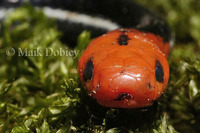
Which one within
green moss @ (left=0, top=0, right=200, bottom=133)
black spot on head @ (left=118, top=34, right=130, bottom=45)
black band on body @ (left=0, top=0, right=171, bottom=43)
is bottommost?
green moss @ (left=0, top=0, right=200, bottom=133)

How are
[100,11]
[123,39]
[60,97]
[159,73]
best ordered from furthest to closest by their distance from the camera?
[100,11] → [60,97] → [123,39] → [159,73]

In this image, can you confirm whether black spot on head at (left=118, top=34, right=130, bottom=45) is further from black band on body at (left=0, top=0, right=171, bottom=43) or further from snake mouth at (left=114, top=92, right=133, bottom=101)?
black band on body at (left=0, top=0, right=171, bottom=43)

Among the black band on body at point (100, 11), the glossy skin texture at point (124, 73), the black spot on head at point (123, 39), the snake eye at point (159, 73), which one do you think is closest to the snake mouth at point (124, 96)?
the glossy skin texture at point (124, 73)

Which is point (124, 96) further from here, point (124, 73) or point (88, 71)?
point (88, 71)

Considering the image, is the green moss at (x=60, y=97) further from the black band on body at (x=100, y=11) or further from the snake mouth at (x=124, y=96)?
the black band on body at (x=100, y=11)

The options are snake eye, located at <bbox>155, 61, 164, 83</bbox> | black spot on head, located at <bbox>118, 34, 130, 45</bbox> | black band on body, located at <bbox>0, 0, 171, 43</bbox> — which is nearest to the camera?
snake eye, located at <bbox>155, 61, 164, 83</bbox>

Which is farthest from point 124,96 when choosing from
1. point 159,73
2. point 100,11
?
point 100,11

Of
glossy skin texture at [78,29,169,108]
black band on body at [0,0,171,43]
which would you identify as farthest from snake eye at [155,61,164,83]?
black band on body at [0,0,171,43]

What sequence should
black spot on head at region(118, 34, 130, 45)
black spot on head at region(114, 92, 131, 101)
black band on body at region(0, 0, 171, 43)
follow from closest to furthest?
1. black spot on head at region(114, 92, 131, 101)
2. black spot on head at region(118, 34, 130, 45)
3. black band on body at region(0, 0, 171, 43)
